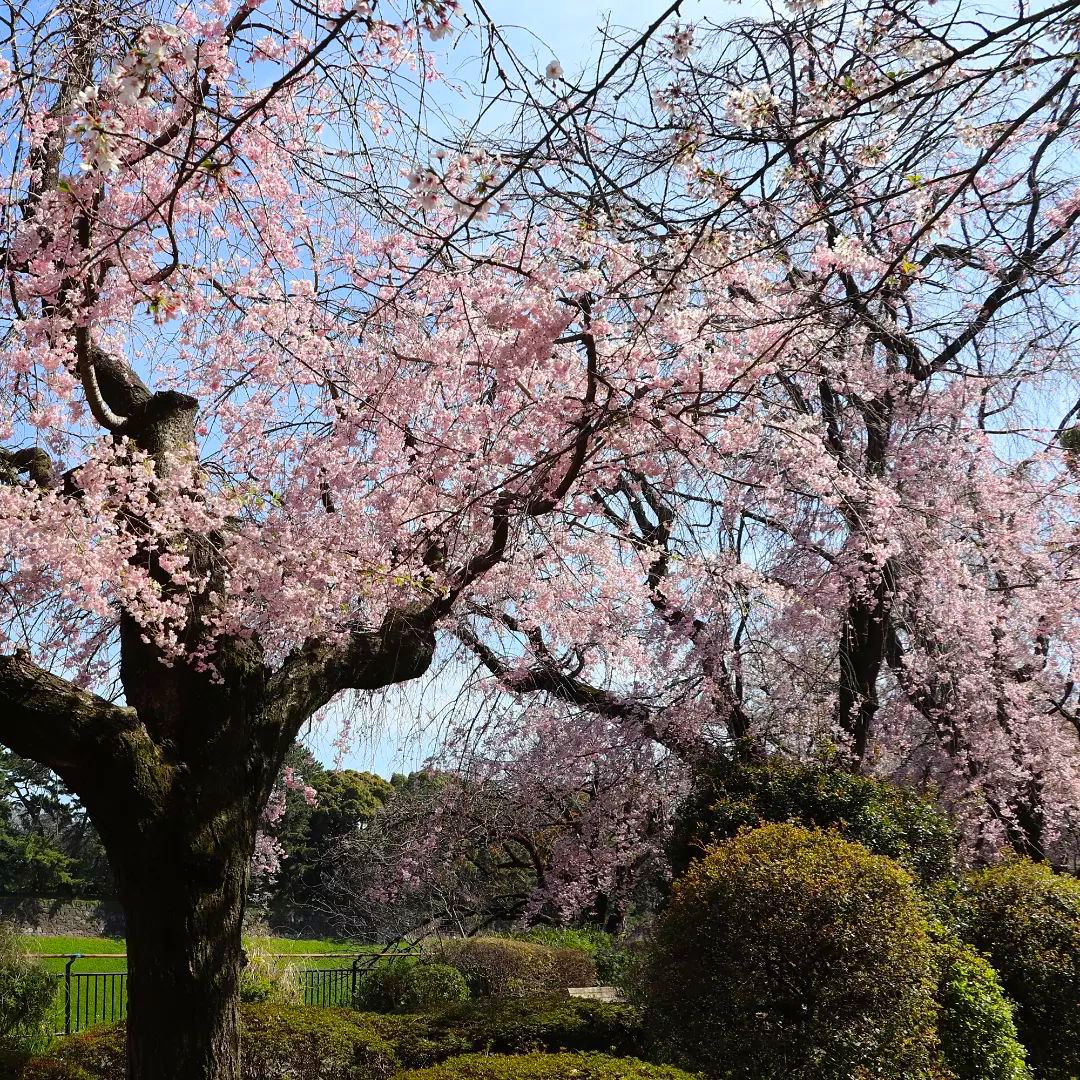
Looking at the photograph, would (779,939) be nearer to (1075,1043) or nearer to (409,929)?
(1075,1043)

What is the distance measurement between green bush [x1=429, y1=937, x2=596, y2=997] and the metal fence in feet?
2.48

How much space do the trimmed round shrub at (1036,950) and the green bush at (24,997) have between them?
861cm

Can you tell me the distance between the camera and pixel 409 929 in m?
13.3

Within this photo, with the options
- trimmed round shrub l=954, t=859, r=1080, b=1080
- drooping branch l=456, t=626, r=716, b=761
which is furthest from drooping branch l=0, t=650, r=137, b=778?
trimmed round shrub l=954, t=859, r=1080, b=1080

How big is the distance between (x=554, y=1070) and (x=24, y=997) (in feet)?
24.8

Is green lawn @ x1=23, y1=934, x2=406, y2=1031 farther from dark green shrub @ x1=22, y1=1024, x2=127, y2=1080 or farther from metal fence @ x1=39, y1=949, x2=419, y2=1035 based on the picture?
dark green shrub @ x1=22, y1=1024, x2=127, y2=1080

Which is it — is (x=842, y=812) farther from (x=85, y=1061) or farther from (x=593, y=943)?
(x=593, y=943)

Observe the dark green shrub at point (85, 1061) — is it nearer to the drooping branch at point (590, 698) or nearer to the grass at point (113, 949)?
the drooping branch at point (590, 698)

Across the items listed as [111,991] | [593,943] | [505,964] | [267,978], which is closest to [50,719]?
[267,978]

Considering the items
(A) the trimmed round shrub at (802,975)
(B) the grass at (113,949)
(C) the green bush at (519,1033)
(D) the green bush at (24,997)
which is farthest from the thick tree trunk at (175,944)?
(B) the grass at (113,949)

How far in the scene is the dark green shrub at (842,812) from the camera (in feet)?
23.5

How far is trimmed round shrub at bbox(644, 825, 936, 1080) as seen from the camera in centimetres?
Result: 514

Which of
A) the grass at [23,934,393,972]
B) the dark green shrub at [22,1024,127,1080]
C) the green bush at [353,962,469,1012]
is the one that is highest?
the dark green shrub at [22,1024,127,1080]

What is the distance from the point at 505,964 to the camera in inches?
477
